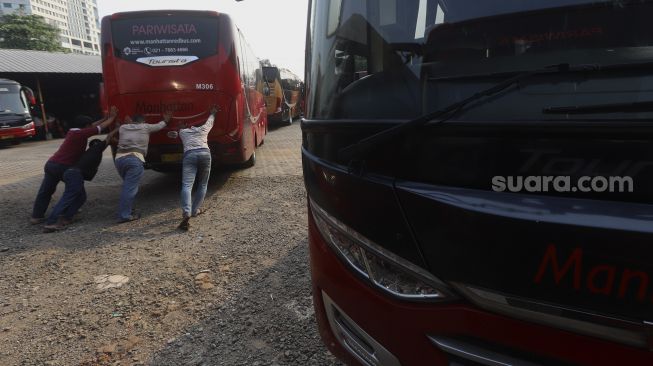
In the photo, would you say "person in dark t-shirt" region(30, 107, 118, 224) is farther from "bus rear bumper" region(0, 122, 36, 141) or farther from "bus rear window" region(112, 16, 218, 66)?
"bus rear bumper" region(0, 122, 36, 141)

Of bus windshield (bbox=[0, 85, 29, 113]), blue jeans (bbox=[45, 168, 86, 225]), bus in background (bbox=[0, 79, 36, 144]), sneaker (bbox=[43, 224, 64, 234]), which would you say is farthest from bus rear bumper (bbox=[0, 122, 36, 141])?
sneaker (bbox=[43, 224, 64, 234])

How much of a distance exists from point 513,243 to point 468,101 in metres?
0.45

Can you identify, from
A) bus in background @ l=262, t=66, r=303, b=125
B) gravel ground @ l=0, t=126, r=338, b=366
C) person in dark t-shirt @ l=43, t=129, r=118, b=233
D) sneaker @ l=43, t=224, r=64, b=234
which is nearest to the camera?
gravel ground @ l=0, t=126, r=338, b=366

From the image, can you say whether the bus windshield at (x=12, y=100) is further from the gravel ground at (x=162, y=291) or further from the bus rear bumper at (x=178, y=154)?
the bus rear bumper at (x=178, y=154)

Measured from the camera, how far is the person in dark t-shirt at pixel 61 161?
18.8ft

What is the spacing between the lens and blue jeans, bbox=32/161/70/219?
5727 mm

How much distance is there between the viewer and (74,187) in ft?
18.4

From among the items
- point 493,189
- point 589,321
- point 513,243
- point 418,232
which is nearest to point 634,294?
point 589,321

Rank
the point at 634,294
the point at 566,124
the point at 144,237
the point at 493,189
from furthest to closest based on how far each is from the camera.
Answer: the point at 144,237, the point at 493,189, the point at 566,124, the point at 634,294

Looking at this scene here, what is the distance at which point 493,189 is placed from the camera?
1229 millimetres

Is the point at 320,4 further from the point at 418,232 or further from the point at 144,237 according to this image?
the point at 144,237

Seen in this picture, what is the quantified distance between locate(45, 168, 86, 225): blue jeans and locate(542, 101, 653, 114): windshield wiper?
602 centimetres

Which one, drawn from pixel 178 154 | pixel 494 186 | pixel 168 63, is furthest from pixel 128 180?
pixel 494 186

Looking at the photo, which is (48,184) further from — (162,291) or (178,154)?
(162,291)
